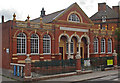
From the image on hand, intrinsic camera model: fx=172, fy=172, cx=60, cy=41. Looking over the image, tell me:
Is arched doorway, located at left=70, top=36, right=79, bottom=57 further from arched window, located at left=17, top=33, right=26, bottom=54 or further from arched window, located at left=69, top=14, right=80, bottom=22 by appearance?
arched window, located at left=17, top=33, right=26, bottom=54

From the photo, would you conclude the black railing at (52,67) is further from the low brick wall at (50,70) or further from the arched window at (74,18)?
the arched window at (74,18)

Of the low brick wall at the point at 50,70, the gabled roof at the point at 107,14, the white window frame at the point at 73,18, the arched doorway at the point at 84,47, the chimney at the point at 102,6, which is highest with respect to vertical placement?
the chimney at the point at 102,6

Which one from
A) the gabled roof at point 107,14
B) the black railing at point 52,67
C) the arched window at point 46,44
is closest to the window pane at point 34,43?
the arched window at point 46,44

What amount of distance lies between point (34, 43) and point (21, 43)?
1.99 meters

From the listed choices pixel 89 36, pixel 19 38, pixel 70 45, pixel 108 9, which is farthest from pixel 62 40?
pixel 108 9

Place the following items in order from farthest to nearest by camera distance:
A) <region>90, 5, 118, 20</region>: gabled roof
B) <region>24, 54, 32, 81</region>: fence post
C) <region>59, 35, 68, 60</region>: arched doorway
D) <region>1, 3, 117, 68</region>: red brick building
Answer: <region>90, 5, 118, 20</region>: gabled roof → <region>59, 35, 68, 60</region>: arched doorway → <region>1, 3, 117, 68</region>: red brick building → <region>24, 54, 32, 81</region>: fence post

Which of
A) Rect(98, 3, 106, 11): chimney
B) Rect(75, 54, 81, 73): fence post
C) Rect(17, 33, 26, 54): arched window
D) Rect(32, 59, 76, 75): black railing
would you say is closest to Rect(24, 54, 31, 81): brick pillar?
Rect(32, 59, 76, 75): black railing

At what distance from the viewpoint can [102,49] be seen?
110ft

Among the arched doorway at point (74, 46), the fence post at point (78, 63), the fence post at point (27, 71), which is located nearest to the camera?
the fence post at point (27, 71)

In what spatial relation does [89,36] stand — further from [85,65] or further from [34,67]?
[34,67]

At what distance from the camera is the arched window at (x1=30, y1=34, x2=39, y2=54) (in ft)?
76.4

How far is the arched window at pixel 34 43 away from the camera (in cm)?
2329

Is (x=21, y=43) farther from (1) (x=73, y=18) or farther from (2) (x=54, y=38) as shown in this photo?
(1) (x=73, y=18)

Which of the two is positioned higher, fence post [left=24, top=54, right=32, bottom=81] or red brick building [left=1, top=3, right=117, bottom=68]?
red brick building [left=1, top=3, right=117, bottom=68]
